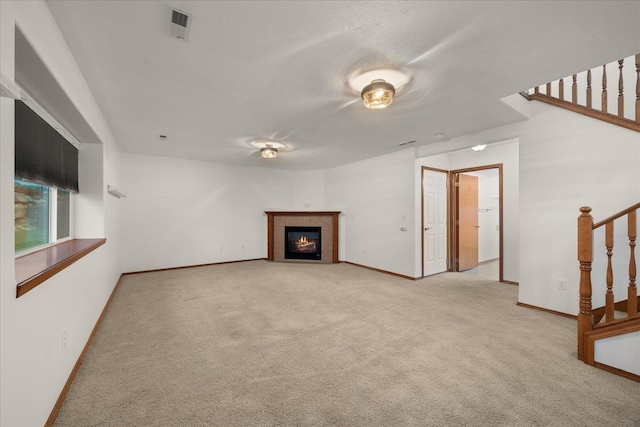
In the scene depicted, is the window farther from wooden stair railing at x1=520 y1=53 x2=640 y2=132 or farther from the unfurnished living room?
wooden stair railing at x1=520 y1=53 x2=640 y2=132

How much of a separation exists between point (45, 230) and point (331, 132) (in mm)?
3351

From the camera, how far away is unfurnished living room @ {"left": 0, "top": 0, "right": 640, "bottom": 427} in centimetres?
155

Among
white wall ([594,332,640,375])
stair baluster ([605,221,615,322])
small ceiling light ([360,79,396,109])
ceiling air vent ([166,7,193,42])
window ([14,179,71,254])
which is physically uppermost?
ceiling air vent ([166,7,193,42])

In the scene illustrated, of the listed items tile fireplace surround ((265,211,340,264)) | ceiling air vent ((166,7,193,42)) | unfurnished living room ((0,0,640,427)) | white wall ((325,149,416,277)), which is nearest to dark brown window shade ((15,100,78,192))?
unfurnished living room ((0,0,640,427))

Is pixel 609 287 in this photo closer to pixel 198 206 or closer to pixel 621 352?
pixel 621 352

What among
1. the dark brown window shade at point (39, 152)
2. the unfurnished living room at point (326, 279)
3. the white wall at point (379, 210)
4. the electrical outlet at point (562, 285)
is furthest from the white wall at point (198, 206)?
the electrical outlet at point (562, 285)

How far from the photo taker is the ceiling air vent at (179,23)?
1.56m

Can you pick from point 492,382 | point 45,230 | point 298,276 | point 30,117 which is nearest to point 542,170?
point 492,382

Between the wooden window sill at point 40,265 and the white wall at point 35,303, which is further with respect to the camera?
the wooden window sill at point 40,265

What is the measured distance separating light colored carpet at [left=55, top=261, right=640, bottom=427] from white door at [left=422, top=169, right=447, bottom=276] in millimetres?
1437

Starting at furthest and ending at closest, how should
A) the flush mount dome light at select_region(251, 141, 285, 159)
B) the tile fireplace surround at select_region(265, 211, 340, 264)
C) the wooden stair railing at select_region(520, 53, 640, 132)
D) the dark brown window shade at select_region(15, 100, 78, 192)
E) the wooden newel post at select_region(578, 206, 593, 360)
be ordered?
the tile fireplace surround at select_region(265, 211, 340, 264) → the flush mount dome light at select_region(251, 141, 285, 159) → the wooden stair railing at select_region(520, 53, 640, 132) → the wooden newel post at select_region(578, 206, 593, 360) → the dark brown window shade at select_region(15, 100, 78, 192)

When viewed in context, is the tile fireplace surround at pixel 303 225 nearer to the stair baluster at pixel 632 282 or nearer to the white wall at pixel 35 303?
the white wall at pixel 35 303

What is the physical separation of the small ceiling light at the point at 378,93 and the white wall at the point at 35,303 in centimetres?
214

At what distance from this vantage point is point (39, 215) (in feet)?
7.35
